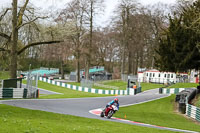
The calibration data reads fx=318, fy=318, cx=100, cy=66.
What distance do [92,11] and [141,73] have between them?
17413mm

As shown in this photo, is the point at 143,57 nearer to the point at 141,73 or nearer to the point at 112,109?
the point at 141,73

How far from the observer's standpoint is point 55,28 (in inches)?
1003

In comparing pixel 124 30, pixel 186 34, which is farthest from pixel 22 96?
pixel 124 30

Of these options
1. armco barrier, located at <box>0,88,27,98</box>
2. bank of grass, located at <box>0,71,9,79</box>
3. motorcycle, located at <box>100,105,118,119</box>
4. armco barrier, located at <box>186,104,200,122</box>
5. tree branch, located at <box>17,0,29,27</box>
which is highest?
tree branch, located at <box>17,0,29,27</box>

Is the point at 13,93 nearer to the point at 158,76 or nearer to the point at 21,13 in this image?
the point at 21,13

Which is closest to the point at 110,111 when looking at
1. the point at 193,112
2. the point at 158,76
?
the point at 193,112

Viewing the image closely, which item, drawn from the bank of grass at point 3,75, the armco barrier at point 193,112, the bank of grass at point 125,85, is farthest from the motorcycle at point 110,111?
the bank of grass at point 125,85

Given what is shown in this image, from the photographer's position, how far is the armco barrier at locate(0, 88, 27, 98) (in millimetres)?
26611

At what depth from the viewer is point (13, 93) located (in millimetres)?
27234

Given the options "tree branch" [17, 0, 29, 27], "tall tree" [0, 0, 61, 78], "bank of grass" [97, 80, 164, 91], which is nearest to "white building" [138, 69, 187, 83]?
"bank of grass" [97, 80, 164, 91]

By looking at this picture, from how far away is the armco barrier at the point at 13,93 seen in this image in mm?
26611

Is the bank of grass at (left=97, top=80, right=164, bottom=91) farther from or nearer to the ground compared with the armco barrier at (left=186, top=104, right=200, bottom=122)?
farther from the ground

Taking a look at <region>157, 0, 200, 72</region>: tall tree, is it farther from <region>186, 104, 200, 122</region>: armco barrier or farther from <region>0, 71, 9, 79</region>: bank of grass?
<region>0, 71, 9, 79</region>: bank of grass

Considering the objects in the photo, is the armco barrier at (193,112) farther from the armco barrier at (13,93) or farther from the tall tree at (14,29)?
the armco barrier at (13,93)
